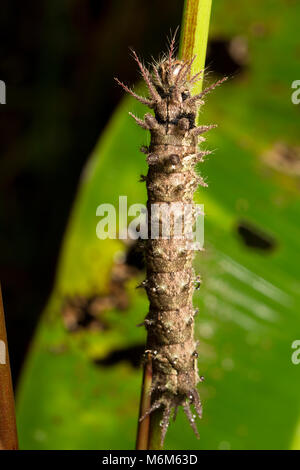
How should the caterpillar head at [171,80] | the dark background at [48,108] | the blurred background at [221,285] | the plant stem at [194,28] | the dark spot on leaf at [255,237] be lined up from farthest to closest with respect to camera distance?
the dark background at [48,108], the dark spot on leaf at [255,237], the blurred background at [221,285], the caterpillar head at [171,80], the plant stem at [194,28]

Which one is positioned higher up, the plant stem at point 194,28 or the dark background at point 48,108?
the dark background at point 48,108

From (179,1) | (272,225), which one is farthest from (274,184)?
(179,1)

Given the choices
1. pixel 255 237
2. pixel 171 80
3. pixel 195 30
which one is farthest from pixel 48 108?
pixel 195 30

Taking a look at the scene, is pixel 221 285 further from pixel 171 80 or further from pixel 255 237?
pixel 171 80

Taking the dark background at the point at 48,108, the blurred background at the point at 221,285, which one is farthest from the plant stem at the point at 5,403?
the dark background at the point at 48,108

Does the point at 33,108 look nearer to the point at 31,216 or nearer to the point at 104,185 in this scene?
the point at 31,216

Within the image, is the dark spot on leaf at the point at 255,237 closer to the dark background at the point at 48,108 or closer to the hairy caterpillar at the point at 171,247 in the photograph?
the hairy caterpillar at the point at 171,247
